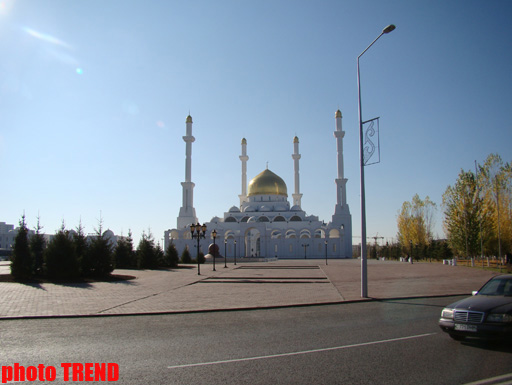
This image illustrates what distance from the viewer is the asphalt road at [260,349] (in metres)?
5.53

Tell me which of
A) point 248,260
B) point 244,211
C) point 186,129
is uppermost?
point 186,129

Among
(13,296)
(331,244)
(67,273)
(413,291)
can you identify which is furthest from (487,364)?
(331,244)

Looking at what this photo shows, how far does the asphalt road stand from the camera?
5531mm

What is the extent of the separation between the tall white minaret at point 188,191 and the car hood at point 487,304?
55505 mm

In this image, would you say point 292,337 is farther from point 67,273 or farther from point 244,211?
point 244,211

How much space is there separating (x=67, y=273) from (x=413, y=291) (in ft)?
48.4

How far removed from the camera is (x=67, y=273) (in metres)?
19.7

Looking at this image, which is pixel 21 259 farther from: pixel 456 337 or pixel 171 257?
pixel 456 337

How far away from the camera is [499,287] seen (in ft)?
26.1

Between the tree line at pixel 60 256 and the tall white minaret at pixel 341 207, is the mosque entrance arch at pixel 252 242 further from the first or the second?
the tree line at pixel 60 256

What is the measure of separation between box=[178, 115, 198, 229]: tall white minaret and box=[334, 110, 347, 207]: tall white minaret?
20.3m

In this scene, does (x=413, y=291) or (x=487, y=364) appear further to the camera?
(x=413, y=291)

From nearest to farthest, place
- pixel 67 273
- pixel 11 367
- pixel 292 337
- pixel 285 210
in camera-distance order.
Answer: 1. pixel 11 367
2. pixel 292 337
3. pixel 67 273
4. pixel 285 210

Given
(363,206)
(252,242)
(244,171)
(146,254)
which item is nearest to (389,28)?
(363,206)
